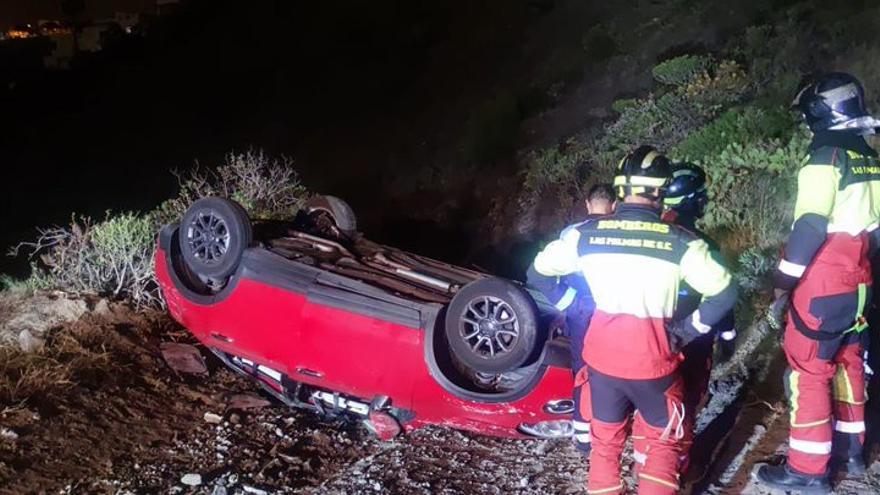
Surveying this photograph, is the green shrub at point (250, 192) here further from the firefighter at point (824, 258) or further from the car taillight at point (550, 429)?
the firefighter at point (824, 258)

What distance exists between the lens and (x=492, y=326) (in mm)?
4438

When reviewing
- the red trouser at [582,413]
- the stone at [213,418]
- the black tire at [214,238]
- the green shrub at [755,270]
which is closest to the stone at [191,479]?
the stone at [213,418]

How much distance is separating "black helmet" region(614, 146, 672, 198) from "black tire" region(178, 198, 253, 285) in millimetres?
2664

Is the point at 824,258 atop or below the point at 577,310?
atop

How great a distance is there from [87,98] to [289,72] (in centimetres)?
992

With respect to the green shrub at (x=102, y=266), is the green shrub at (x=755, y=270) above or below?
above

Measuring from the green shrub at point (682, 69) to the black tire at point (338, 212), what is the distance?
25.4 ft

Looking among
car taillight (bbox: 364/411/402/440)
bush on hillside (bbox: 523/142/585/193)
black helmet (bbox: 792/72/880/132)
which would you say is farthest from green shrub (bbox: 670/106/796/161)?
car taillight (bbox: 364/411/402/440)

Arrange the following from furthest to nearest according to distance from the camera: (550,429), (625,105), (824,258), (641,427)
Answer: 1. (625,105)
2. (550,429)
3. (824,258)
4. (641,427)

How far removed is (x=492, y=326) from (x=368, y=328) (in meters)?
0.75

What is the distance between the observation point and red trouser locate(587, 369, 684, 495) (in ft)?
11.4

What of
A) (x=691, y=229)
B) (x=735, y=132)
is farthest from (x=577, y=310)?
(x=735, y=132)

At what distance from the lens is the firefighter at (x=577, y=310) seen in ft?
13.2

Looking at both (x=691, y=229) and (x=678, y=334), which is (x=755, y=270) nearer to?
(x=691, y=229)
